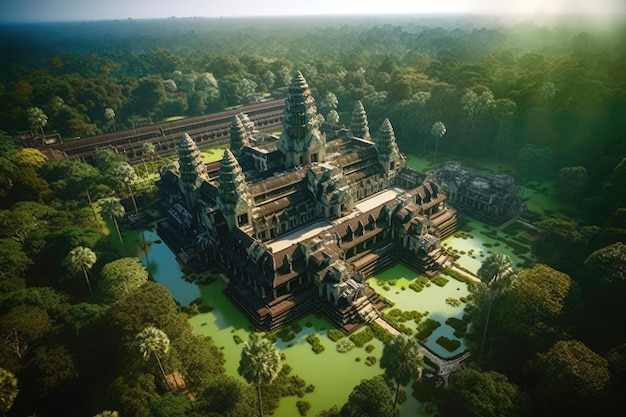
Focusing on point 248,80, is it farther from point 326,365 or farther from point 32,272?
point 326,365

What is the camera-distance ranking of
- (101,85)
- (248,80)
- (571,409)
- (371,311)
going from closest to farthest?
1. (571,409)
2. (371,311)
3. (101,85)
4. (248,80)

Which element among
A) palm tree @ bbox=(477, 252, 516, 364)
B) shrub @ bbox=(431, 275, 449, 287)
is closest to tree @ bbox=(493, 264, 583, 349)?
palm tree @ bbox=(477, 252, 516, 364)

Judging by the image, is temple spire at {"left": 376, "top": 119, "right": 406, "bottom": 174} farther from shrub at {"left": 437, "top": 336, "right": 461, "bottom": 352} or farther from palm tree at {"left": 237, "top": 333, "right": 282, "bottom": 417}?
palm tree at {"left": 237, "top": 333, "right": 282, "bottom": 417}

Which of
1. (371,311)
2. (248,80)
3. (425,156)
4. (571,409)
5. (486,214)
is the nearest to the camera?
(571,409)

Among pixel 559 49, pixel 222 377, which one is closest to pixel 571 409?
pixel 222 377

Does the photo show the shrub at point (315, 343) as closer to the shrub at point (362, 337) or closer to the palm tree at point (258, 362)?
the shrub at point (362, 337)

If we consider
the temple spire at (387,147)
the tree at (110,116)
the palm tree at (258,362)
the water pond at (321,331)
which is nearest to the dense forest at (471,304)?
the water pond at (321,331)
